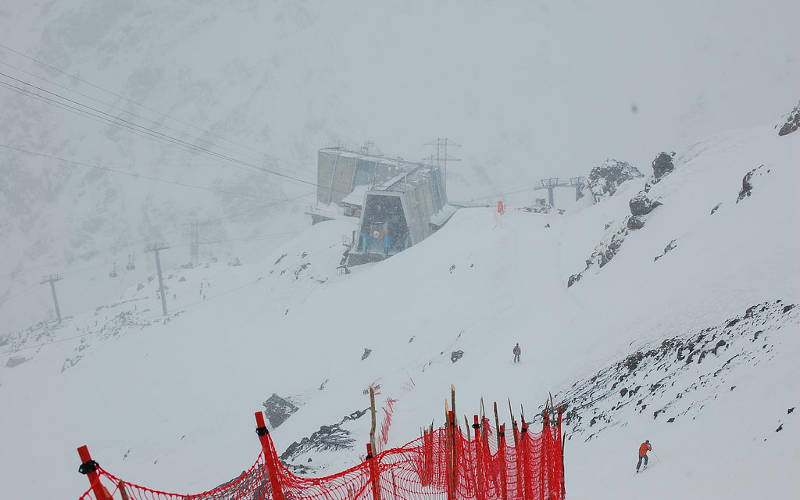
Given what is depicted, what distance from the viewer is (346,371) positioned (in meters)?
26.2

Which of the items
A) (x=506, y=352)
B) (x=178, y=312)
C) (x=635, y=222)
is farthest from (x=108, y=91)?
(x=506, y=352)

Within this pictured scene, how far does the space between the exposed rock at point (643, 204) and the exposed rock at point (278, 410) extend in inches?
767

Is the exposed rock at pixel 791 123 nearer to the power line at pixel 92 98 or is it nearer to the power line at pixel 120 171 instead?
the power line at pixel 120 171

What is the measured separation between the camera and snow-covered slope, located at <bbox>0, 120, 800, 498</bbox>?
9.85m

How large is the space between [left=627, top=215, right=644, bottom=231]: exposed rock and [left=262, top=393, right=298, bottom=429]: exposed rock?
18493 mm

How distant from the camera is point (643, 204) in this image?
25859mm

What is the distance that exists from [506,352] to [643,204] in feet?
38.0

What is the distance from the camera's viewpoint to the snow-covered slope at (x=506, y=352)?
32.3ft

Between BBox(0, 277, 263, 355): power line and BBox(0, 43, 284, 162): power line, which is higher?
BBox(0, 43, 284, 162): power line

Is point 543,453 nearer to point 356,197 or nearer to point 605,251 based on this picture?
point 605,251

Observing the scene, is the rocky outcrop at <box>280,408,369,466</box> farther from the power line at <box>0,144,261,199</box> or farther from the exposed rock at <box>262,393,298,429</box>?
the power line at <box>0,144,261,199</box>

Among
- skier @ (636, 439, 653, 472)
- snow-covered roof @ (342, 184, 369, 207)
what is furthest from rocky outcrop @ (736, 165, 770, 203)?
snow-covered roof @ (342, 184, 369, 207)

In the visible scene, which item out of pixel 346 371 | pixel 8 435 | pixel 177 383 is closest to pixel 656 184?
pixel 346 371

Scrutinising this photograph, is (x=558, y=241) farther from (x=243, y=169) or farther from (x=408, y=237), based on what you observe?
(x=243, y=169)
